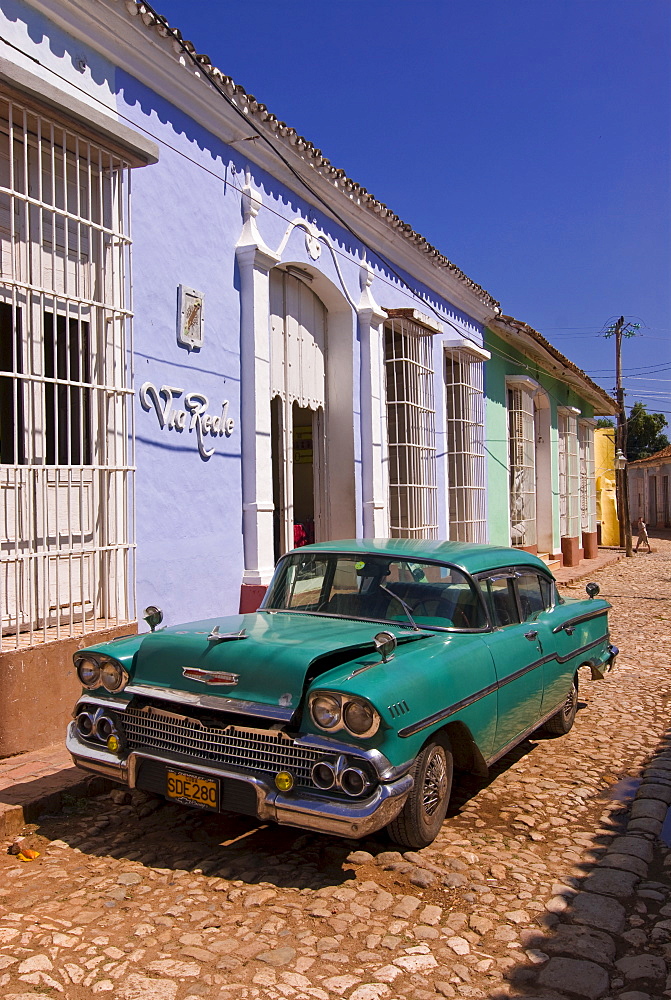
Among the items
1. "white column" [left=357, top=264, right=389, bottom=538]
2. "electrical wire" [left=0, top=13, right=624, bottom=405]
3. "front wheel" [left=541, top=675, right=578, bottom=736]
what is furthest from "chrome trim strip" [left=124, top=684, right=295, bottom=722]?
"white column" [left=357, top=264, right=389, bottom=538]

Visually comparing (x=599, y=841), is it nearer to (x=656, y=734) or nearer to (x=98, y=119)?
(x=656, y=734)

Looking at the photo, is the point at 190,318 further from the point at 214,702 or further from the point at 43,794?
the point at 214,702

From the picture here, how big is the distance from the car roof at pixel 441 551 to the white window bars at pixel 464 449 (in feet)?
24.1

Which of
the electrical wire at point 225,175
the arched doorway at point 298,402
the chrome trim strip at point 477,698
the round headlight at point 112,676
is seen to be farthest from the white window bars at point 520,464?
the round headlight at point 112,676

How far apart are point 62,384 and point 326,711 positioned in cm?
300

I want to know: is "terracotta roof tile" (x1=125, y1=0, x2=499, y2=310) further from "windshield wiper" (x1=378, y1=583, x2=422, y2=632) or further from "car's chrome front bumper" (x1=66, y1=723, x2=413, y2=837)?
"car's chrome front bumper" (x1=66, y1=723, x2=413, y2=837)

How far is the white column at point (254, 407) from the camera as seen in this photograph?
7.02 meters

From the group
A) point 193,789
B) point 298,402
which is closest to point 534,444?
point 298,402

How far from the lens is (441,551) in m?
4.32

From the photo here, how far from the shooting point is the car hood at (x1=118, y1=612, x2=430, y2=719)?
3.11 m

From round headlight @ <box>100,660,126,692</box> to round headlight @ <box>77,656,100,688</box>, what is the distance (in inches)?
1.7

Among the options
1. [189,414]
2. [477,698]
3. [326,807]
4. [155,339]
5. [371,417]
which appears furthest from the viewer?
[371,417]

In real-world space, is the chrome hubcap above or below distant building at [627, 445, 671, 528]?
below

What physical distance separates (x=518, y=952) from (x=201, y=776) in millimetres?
1294
